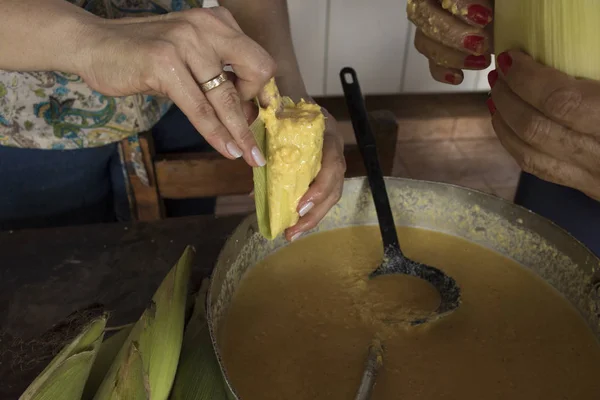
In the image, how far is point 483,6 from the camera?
0.81 m

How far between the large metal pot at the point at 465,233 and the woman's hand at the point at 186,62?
158mm

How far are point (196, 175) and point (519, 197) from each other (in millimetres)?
671

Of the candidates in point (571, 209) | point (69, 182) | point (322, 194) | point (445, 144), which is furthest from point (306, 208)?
point (445, 144)

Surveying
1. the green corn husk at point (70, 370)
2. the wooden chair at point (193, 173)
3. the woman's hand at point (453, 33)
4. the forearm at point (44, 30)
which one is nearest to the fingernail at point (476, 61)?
the woman's hand at point (453, 33)

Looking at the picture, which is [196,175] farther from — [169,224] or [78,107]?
[78,107]

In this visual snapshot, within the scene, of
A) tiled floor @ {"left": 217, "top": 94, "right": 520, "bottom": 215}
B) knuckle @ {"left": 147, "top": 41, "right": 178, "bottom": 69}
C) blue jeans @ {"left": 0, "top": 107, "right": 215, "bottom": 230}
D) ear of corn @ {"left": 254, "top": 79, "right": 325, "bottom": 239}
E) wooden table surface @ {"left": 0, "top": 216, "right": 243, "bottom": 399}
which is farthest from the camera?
tiled floor @ {"left": 217, "top": 94, "right": 520, "bottom": 215}

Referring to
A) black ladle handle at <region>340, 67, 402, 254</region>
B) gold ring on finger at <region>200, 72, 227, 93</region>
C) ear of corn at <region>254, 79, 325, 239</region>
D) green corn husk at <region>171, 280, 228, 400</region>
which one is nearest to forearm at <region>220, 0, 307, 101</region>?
black ladle handle at <region>340, 67, 402, 254</region>

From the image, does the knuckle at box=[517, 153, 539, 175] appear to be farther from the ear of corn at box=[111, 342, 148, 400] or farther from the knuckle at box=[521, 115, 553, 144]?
the ear of corn at box=[111, 342, 148, 400]

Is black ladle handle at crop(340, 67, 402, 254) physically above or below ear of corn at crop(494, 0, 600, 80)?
below

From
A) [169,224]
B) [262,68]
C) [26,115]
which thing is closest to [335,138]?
[262,68]

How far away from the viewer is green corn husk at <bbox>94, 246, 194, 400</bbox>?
1.66 feet

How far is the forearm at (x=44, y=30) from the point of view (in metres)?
0.61

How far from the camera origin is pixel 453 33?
0.85 meters

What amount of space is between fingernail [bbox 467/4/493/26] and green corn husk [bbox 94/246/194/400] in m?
0.55
